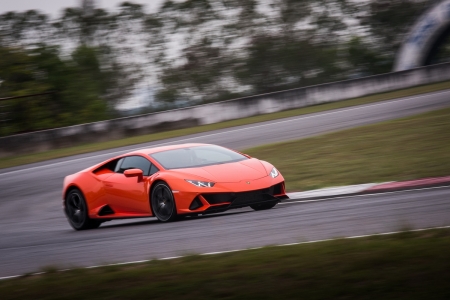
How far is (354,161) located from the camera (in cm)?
1462

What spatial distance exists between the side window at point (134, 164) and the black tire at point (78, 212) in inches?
35.7

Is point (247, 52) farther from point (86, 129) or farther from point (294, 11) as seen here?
point (86, 129)

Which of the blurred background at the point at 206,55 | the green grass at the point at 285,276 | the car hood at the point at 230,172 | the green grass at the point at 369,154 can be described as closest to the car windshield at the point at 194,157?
the car hood at the point at 230,172

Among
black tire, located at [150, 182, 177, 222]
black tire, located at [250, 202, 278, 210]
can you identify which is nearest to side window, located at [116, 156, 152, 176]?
black tire, located at [150, 182, 177, 222]

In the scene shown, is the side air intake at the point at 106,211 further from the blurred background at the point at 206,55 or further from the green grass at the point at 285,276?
the blurred background at the point at 206,55

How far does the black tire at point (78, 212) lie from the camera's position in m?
12.1

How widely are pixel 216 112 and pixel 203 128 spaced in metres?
1.88

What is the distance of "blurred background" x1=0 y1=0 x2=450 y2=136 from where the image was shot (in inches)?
1362

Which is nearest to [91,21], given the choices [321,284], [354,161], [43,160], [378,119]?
[43,160]

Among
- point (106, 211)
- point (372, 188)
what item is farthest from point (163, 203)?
point (372, 188)

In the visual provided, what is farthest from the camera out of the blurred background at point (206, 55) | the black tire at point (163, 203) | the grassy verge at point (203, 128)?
the blurred background at point (206, 55)

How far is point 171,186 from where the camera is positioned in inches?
412

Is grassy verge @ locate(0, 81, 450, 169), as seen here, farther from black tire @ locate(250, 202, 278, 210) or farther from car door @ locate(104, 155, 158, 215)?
black tire @ locate(250, 202, 278, 210)

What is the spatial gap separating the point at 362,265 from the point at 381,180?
269 inches
